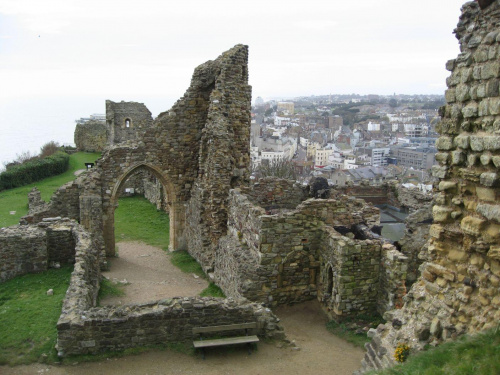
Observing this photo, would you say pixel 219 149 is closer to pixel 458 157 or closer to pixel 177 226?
pixel 177 226

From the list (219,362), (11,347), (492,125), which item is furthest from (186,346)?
(492,125)

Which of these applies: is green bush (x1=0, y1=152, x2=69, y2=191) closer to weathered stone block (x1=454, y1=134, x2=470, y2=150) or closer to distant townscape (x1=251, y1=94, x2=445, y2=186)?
weathered stone block (x1=454, y1=134, x2=470, y2=150)

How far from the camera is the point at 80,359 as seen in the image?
946cm

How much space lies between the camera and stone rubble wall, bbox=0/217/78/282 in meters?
13.6

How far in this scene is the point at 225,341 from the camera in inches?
395

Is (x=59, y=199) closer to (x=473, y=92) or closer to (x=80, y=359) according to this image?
(x=80, y=359)

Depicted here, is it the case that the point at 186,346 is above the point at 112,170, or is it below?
below

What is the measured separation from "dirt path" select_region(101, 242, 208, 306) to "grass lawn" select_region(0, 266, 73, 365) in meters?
1.63

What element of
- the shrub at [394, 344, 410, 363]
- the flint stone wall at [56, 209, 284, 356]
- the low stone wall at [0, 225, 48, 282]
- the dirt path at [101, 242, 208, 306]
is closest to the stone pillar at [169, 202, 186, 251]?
the dirt path at [101, 242, 208, 306]

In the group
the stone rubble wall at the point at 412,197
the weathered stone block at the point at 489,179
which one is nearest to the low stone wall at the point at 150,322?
the weathered stone block at the point at 489,179

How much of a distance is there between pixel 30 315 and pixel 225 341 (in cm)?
461

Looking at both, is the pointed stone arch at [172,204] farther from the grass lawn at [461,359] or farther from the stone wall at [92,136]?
the stone wall at [92,136]

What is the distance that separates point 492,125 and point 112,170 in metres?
14.5

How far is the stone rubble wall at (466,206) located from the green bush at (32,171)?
29.9 m
